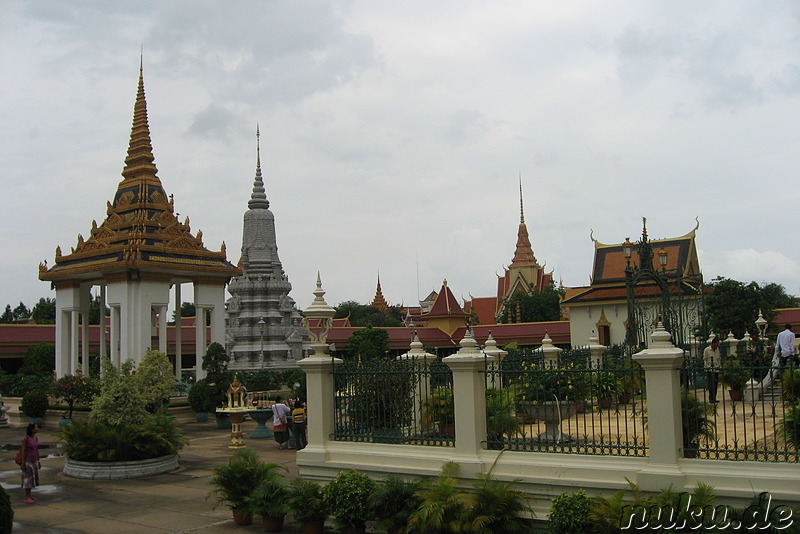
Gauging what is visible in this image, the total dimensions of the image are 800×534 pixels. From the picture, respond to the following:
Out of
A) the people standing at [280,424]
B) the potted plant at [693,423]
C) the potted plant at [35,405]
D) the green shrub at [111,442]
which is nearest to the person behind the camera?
the potted plant at [693,423]

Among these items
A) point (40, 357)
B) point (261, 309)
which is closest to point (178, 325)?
point (261, 309)

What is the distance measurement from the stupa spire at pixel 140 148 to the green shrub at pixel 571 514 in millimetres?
27055

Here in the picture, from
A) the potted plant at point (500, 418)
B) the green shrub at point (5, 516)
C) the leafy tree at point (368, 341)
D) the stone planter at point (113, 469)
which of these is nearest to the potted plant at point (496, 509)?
the potted plant at point (500, 418)

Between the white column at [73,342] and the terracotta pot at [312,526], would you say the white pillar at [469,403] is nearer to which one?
the terracotta pot at [312,526]

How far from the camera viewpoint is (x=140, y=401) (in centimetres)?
1506

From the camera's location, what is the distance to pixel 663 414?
8531mm

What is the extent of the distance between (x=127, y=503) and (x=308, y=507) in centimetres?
400

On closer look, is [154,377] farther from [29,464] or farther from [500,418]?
[500,418]

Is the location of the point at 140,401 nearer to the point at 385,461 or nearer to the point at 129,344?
the point at 385,461

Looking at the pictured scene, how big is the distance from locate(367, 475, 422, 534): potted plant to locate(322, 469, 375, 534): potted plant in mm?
147

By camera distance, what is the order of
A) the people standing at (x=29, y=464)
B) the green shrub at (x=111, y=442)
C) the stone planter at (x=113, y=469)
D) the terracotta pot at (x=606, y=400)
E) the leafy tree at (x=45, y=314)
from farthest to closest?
the leafy tree at (x=45, y=314), the green shrub at (x=111, y=442), the stone planter at (x=113, y=469), the people standing at (x=29, y=464), the terracotta pot at (x=606, y=400)

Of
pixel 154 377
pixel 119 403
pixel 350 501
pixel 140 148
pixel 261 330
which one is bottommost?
pixel 350 501

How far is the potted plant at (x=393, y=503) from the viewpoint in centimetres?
926

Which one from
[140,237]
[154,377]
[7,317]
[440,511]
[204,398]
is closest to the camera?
[440,511]
